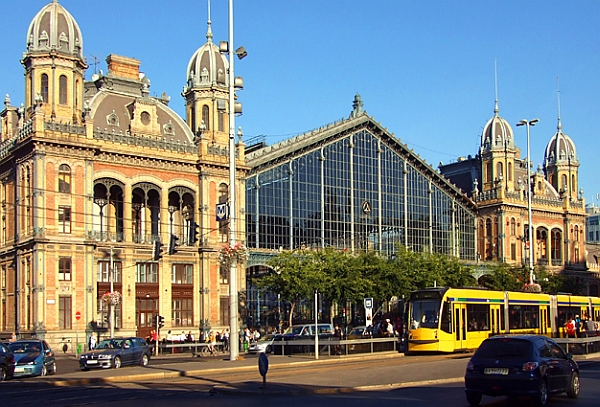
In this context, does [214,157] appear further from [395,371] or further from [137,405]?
[137,405]

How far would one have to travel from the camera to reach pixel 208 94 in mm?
69375

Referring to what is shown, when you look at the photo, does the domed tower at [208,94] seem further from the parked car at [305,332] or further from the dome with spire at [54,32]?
the parked car at [305,332]

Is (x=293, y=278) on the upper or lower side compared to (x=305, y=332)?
upper

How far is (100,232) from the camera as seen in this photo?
61.3 meters

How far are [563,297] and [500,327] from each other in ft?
31.7

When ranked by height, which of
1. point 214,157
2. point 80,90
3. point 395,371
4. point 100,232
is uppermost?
point 80,90

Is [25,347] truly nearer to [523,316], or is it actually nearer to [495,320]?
[495,320]

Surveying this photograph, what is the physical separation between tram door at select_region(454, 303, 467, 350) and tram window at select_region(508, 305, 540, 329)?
4.73m

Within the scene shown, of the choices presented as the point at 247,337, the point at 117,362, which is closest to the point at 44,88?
the point at 247,337

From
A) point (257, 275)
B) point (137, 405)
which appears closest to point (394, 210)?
point (257, 275)

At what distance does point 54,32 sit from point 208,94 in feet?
45.1

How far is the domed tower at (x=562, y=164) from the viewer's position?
100125mm

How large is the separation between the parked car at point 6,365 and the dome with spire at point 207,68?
38373 mm

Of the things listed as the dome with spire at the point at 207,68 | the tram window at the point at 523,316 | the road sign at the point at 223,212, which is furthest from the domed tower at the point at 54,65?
the tram window at the point at 523,316
